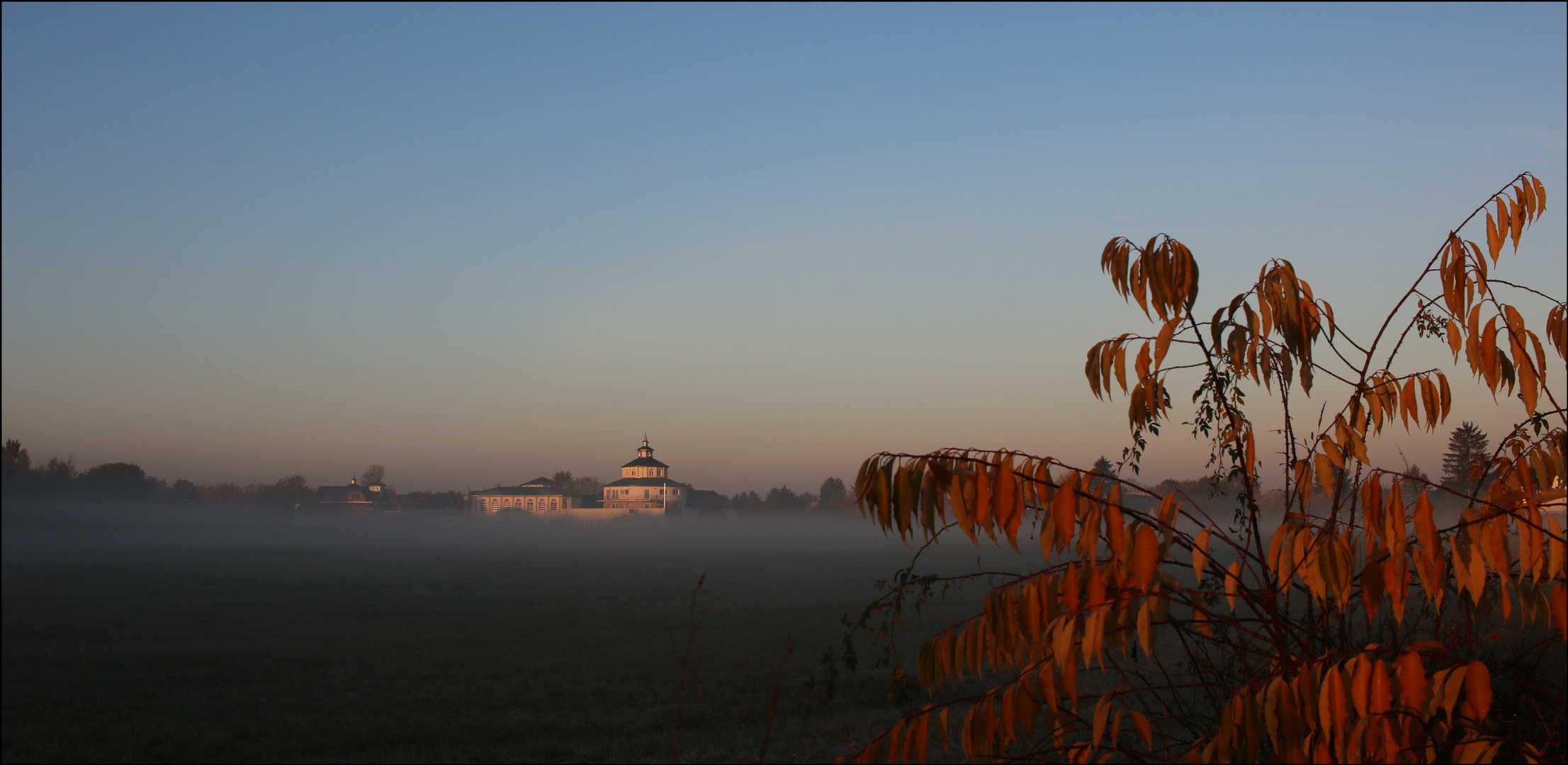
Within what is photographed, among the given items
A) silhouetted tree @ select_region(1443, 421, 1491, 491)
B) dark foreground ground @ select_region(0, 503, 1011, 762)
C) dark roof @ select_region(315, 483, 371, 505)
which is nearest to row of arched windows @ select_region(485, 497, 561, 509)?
dark roof @ select_region(315, 483, 371, 505)

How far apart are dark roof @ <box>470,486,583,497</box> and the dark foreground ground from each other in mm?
89470

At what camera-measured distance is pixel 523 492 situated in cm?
13375

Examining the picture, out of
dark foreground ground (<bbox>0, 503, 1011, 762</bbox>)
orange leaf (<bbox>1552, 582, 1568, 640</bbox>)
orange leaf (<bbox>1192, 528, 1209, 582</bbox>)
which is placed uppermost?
orange leaf (<bbox>1192, 528, 1209, 582</bbox>)

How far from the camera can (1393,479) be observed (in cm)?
191

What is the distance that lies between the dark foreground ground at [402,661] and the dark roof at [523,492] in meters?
89.5

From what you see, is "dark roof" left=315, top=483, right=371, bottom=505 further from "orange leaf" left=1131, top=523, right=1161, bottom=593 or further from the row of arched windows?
"orange leaf" left=1131, top=523, right=1161, bottom=593

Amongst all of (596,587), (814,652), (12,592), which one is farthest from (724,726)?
(12,592)

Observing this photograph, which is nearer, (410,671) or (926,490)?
(926,490)

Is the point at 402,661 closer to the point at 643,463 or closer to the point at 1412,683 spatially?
the point at 1412,683

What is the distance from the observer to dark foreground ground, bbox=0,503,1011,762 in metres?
11.3

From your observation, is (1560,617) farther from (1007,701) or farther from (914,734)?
(914,734)

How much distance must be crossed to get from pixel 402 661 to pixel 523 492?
121m

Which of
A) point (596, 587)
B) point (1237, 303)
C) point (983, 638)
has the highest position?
point (1237, 303)

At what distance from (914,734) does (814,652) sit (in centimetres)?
1648
